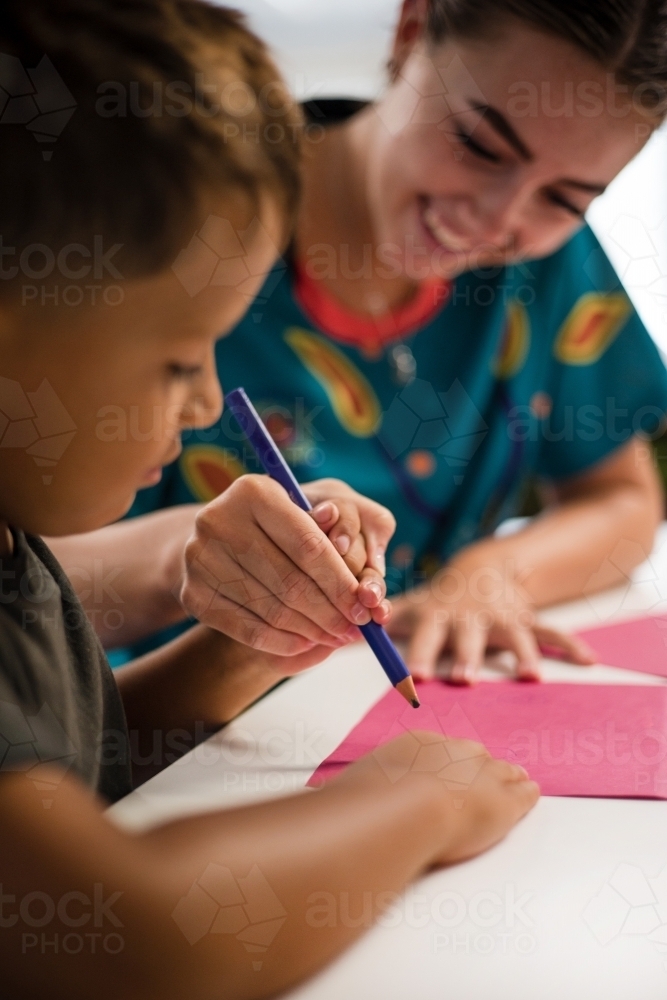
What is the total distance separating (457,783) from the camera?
307 millimetres

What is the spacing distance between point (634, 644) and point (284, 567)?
21 centimetres

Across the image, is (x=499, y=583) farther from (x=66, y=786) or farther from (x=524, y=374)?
(x=66, y=786)

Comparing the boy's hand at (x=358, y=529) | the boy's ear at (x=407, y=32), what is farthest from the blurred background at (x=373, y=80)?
the boy's hand at (x=358, y=529)

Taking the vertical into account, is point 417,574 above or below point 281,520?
below

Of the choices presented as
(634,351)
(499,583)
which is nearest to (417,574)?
(499,583)

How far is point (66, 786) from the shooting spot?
0.23m

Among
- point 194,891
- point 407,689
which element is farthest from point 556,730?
point 194,891

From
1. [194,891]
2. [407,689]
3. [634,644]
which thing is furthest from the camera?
A: [634,644]

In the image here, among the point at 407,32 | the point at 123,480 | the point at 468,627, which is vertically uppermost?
the point at 407,32

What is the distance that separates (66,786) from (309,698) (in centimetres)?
17

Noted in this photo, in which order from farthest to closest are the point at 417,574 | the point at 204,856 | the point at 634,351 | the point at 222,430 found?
1. the point at 634,351
2. the point at 417,574
3. the point at 222,430
4. the point at 204,856

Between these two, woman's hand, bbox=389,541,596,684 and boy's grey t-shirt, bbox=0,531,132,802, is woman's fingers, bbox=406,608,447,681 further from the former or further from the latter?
boy's grey t-shirt, bbox=0,531,132,802

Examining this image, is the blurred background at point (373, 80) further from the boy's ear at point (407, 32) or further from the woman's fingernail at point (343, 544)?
the woman's fingernail at point (343, 544)

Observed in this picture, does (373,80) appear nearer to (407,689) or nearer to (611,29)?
(611,29)
